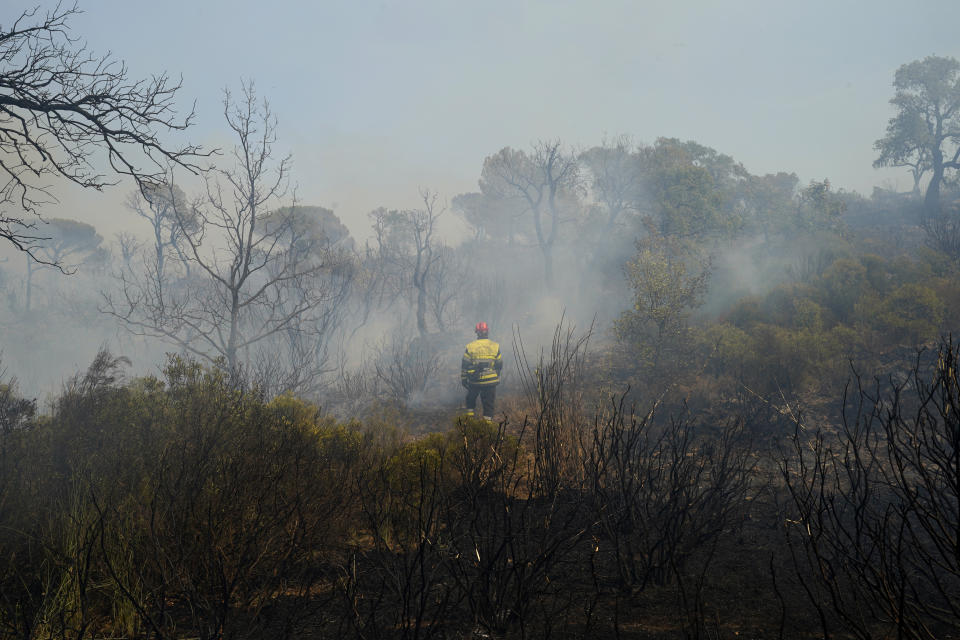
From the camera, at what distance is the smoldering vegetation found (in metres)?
2.60

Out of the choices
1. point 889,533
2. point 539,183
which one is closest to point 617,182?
point 539,183

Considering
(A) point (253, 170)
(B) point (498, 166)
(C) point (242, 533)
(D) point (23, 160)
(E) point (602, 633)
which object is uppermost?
(B) point (498, 166)

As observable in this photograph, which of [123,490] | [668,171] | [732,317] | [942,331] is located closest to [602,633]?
[123,490]

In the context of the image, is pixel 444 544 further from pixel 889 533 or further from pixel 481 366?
pixel 481 366

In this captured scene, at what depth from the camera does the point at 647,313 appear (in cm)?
1259

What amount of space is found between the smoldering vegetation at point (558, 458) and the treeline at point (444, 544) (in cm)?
4

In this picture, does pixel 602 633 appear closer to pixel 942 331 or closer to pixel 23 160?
pixel 23 160

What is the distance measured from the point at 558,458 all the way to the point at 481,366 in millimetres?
5153

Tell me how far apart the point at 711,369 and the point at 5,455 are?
12.5m

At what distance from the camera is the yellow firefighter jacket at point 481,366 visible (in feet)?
30.7

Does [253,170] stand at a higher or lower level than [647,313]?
higher

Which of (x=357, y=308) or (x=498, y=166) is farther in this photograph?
(x=498, y=166)

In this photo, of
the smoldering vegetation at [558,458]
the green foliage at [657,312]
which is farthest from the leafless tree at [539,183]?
the green foliage at [657,312]

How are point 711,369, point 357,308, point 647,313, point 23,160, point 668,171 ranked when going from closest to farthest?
point 23,160 → point 711,369 → point 647,313 → point 668,171 → point 357,308
